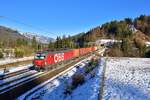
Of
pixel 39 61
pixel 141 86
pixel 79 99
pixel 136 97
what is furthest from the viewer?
pixel 39 61

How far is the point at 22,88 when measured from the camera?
21.6 meters

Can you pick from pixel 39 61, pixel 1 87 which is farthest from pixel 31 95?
pixel 39 61

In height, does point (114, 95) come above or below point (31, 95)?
above

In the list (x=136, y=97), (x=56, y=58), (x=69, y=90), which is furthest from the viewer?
(x=56, y=58)

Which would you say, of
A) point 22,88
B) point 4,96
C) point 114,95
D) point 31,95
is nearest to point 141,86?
point 114,95

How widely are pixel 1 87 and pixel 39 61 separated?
497 inches

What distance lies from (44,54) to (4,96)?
17.0 m

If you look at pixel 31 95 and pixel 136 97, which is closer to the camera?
pixel 136 97

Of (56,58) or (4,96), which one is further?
(56,58)

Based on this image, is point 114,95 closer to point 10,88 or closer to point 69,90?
point 69,90

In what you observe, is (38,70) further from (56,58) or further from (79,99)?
(79,99)

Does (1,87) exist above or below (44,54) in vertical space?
below

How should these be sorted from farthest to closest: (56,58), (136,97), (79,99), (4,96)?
(56,58)
(4,96)
(79,99)
(136,97)

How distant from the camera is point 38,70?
114ft
